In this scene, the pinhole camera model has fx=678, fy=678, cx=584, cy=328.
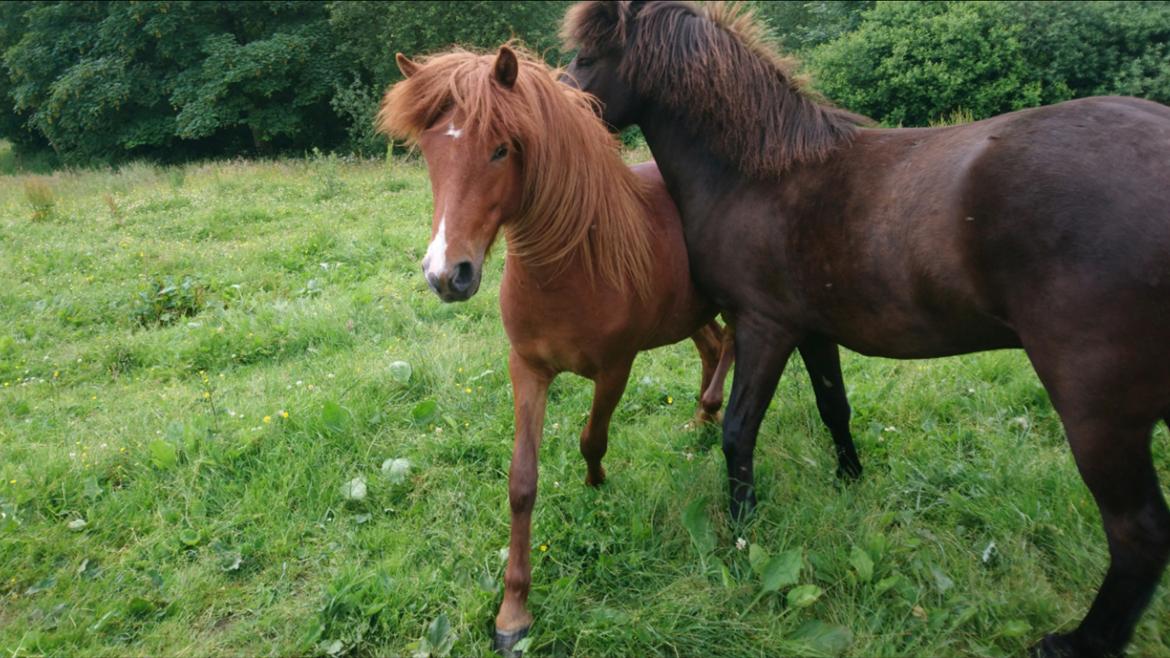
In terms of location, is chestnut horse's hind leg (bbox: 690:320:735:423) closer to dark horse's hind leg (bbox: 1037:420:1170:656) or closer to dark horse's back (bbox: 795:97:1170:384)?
dark horse's back (bbox: 795:97:1170:384)

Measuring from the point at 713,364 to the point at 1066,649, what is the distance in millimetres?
2187

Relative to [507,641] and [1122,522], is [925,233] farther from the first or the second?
[507,641]

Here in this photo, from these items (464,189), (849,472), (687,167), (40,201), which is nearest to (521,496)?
(464,189)

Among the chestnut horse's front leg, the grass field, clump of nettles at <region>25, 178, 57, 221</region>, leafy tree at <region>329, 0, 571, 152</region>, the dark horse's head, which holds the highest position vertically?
the dark horse's head

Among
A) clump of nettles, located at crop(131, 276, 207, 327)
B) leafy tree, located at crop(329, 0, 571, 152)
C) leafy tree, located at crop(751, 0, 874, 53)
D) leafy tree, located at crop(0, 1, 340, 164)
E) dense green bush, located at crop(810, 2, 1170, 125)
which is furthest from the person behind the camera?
leafy tree, located at crop(0, 1, 340, 164)

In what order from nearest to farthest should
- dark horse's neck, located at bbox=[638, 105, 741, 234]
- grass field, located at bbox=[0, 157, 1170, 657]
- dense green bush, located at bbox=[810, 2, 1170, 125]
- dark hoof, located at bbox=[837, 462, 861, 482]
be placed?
grass field, located at bbox=[0, 157, 1170, 657] → dark horse's neck, located at bbox=[638, 105, 741, 234] → dark hoof, located at bbox=[837, 462, 861, 482] → dense green bush, located at bbox=[810, 2, 1170, 125]

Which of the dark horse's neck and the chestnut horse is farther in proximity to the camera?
the dark horse's neck

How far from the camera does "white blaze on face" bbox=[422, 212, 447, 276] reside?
1.91m

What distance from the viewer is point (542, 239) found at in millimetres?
2381

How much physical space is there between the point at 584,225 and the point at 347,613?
5.45 feet

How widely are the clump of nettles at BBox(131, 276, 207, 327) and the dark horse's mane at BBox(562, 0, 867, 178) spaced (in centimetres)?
457

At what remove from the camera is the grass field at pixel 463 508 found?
240cm

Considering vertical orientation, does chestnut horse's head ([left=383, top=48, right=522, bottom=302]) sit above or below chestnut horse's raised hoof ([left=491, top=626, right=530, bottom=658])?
above

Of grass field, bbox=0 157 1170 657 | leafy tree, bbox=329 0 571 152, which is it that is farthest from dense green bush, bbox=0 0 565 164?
grass field, bbox=0 157 1170 657
